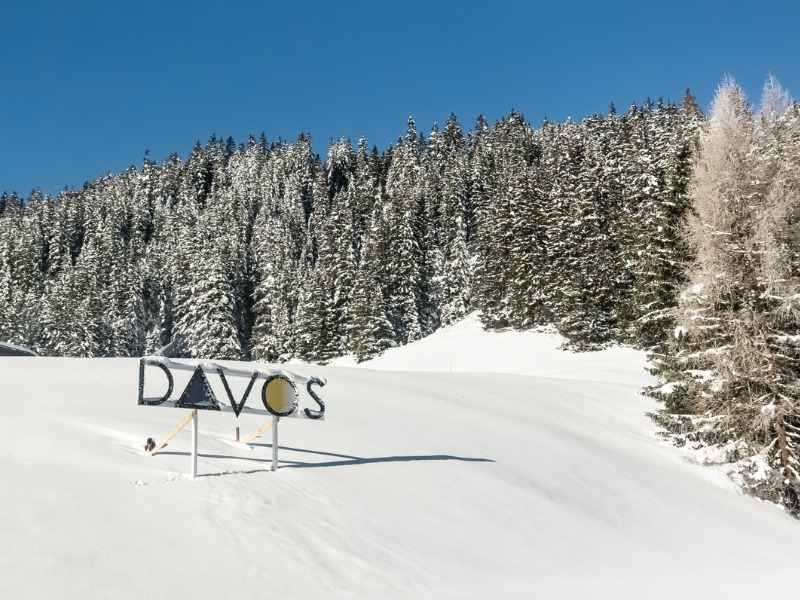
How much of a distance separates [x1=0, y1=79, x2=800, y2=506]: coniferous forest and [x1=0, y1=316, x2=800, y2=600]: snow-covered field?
361 cm

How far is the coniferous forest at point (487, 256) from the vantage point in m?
17.9

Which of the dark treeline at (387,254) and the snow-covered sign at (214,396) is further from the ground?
the dark treeline at (387,254)

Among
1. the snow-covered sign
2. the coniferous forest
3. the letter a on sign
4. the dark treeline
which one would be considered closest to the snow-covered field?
the snow-covered sign

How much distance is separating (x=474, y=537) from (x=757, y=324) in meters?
11.9

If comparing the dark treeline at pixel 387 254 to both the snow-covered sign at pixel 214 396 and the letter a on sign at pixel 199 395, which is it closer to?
the snow-covered sign at pixel 214 396

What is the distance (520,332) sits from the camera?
5366 centimetres

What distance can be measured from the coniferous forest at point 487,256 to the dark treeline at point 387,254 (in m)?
0.29

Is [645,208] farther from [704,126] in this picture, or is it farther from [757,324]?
[757,324]

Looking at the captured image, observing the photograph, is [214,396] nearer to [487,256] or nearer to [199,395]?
[199,395]

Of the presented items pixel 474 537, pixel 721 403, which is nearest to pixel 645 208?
pixel 721 403

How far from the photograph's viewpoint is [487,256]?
61.7m

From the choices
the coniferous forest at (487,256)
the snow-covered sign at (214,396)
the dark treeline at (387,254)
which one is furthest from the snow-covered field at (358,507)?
the dark treeline at (387,254)

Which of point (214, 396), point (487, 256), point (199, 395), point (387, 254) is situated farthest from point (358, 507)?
point (387, 254)

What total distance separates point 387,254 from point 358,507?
64818mm
